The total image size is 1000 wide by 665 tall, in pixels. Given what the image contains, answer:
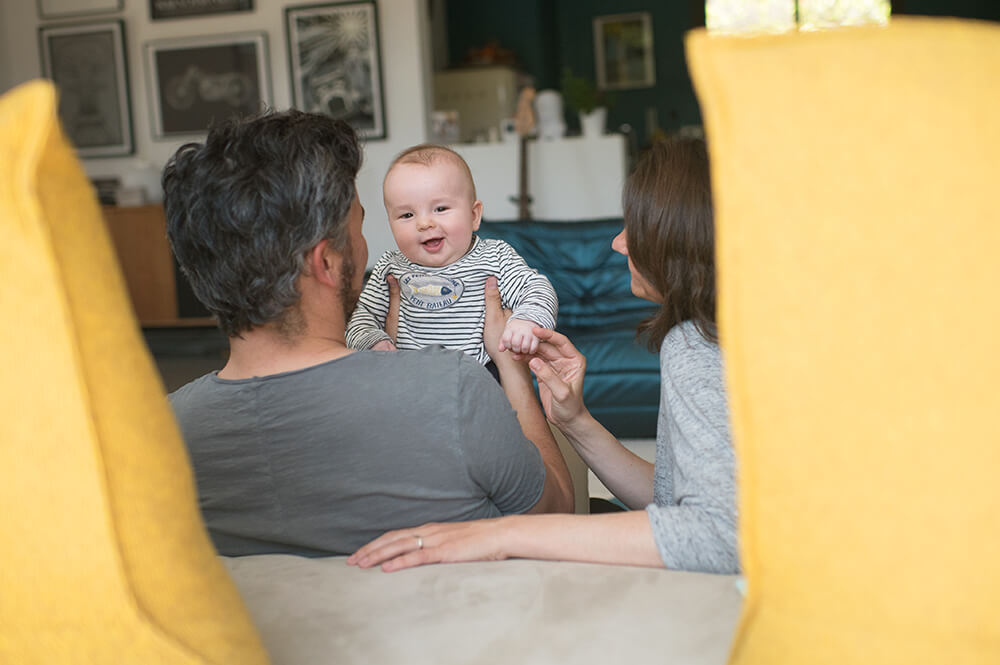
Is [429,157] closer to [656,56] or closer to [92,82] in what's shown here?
[92,82]

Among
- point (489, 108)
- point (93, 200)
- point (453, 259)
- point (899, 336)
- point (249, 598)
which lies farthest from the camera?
point (489, 108)

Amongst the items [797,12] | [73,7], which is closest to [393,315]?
[73,7]

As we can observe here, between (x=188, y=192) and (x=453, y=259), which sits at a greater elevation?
(x=188, y=192)

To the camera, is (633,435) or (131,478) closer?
(131,478)

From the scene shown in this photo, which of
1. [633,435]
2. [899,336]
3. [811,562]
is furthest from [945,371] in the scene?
[633,435]

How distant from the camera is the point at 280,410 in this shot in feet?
3.36

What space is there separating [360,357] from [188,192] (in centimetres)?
27

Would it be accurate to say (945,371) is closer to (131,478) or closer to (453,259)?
(131,478)

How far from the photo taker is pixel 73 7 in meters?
6.46

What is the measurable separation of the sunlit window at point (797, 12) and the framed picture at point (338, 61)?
3967 mm

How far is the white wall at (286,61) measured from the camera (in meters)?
6.25

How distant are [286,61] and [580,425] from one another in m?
5.62

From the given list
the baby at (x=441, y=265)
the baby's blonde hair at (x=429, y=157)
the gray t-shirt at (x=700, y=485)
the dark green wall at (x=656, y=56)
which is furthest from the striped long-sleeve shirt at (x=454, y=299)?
the dark green wall at (x=656, y=56)

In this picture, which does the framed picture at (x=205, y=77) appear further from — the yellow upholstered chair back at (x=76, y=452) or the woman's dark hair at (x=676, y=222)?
the yellow upholstered chair back at (x=76, y=452)
